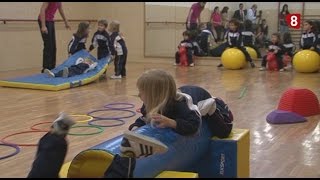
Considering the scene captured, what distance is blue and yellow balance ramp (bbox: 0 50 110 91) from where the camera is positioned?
24.9 feet

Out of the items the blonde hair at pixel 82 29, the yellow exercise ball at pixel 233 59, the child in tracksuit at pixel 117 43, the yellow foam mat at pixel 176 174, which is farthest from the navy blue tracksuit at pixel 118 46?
the yellow foam mat at pixel 176 174

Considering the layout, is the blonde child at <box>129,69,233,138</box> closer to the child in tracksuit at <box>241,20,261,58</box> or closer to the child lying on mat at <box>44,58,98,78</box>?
the child lying on mat at <box>44,58,98,78</box>

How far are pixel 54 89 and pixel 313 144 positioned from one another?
441 centimetres

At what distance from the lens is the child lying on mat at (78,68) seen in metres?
8.21

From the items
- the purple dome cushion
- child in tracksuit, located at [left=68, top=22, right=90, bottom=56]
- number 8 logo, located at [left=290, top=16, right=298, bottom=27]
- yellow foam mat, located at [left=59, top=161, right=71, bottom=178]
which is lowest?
the purple dome cushion

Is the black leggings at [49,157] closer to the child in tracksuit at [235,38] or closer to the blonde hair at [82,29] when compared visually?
the blonde hair at [82,29]

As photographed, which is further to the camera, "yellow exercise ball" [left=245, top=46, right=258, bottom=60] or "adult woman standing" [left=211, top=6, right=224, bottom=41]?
"adult woman standing" [left=211, top=6, right=224, bottom=41]

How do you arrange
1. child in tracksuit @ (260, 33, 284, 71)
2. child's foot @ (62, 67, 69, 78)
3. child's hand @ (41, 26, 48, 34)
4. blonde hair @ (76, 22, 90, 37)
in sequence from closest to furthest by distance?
1. child's foot @ (62, 67, 69, 78)
2. child's hand @ (41, 26, 48, 34)
3. blonde hair @ (76, 22, 90, 37)
4. child in tracksuit @ (260, 33, 284, 71)

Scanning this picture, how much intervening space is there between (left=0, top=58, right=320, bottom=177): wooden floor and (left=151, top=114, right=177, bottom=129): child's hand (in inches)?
40.9

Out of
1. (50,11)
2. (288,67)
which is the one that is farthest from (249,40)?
(50,11)

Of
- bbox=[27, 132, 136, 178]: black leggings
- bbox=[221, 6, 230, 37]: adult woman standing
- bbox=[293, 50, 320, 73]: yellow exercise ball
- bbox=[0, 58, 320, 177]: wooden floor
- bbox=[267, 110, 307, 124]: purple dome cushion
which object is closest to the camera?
bbox=[27, 132, 136, 178]: black leggings

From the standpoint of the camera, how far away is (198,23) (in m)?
12.2

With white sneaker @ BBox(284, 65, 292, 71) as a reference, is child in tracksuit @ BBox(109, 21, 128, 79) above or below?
above

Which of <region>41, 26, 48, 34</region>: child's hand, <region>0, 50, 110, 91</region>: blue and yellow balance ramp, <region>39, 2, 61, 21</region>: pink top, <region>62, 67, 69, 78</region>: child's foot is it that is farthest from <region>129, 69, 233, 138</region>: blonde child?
<region>39, 2, 61, 21</region>: pink top
